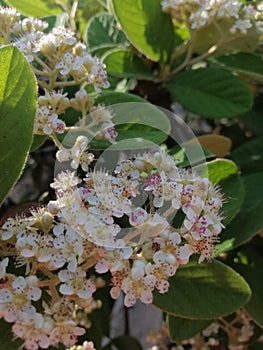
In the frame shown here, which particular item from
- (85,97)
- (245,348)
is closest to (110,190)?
(85,97)

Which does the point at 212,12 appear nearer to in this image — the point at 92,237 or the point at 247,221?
A: the point at 247,221

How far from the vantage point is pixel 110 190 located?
0.68 metres

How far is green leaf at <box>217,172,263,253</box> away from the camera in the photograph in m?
0.92

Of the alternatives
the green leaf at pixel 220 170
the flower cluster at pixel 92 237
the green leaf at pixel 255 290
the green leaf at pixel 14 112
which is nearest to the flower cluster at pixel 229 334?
the green leaf at pixel 255 290

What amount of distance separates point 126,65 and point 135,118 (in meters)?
0.22

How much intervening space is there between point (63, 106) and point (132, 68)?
0.99 ft

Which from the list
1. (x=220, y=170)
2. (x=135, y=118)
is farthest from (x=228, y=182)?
(x=135, y=118)

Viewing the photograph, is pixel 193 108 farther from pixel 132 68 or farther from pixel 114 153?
pixel 114 153

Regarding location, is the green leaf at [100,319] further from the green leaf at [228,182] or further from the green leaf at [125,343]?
the green leaf at [228,182]

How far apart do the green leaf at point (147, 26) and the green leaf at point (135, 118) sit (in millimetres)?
170

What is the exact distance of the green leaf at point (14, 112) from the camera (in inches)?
26.5

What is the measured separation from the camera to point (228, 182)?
91cm

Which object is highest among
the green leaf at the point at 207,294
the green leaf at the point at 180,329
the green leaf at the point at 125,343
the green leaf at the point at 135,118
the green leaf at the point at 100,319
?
the green leaf at the point at 135,118

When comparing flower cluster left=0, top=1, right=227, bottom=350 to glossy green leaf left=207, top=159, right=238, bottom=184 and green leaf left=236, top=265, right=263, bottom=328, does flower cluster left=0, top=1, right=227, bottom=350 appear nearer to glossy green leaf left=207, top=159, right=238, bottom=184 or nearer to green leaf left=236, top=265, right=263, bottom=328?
glossy green leaf left=207, top=159, right=238, bottom=184
